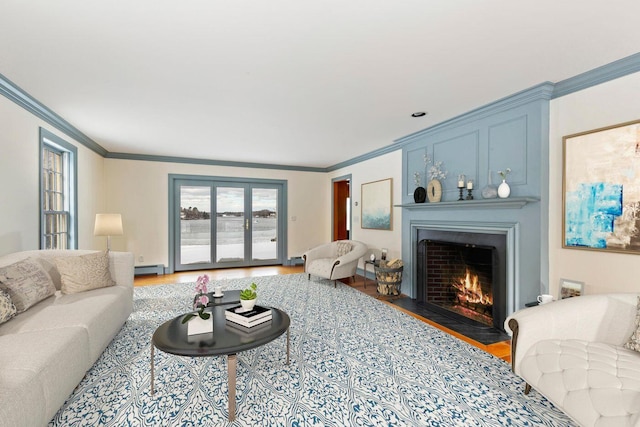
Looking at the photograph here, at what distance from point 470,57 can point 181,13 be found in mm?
2058

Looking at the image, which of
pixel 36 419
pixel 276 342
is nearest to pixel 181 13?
pixel 36 419

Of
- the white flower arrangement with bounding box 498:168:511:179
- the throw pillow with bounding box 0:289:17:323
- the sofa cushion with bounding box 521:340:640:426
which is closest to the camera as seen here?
the sofa cushion with bounding box 521:340:640:426

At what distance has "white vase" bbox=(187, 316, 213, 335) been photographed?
2.14m

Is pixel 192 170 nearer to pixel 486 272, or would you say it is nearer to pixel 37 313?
pixel 37 313

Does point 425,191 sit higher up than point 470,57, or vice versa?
point 470,57

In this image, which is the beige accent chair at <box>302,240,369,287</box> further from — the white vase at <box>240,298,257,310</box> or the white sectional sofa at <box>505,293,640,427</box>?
the white sectional sofa at <box>505,293,640,427</box>

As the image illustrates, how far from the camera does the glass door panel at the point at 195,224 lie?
6535 millimetres

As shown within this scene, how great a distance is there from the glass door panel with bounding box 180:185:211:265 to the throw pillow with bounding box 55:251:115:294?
3362 mm

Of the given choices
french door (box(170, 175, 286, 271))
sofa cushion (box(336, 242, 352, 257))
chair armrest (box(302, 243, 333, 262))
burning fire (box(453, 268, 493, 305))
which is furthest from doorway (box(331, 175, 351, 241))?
burning fire (box(453, 268, 493, 305))

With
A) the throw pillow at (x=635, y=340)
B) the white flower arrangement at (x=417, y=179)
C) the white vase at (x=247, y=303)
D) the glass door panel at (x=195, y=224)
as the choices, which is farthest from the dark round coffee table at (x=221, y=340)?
the glass door panel at (x=195, y=224)

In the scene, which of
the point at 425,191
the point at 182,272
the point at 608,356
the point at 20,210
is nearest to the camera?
the point at 608,356

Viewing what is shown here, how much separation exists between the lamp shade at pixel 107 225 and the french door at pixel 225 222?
1578 millimetres

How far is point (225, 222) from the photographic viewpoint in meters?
6.90

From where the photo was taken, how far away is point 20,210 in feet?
→ 10.3
